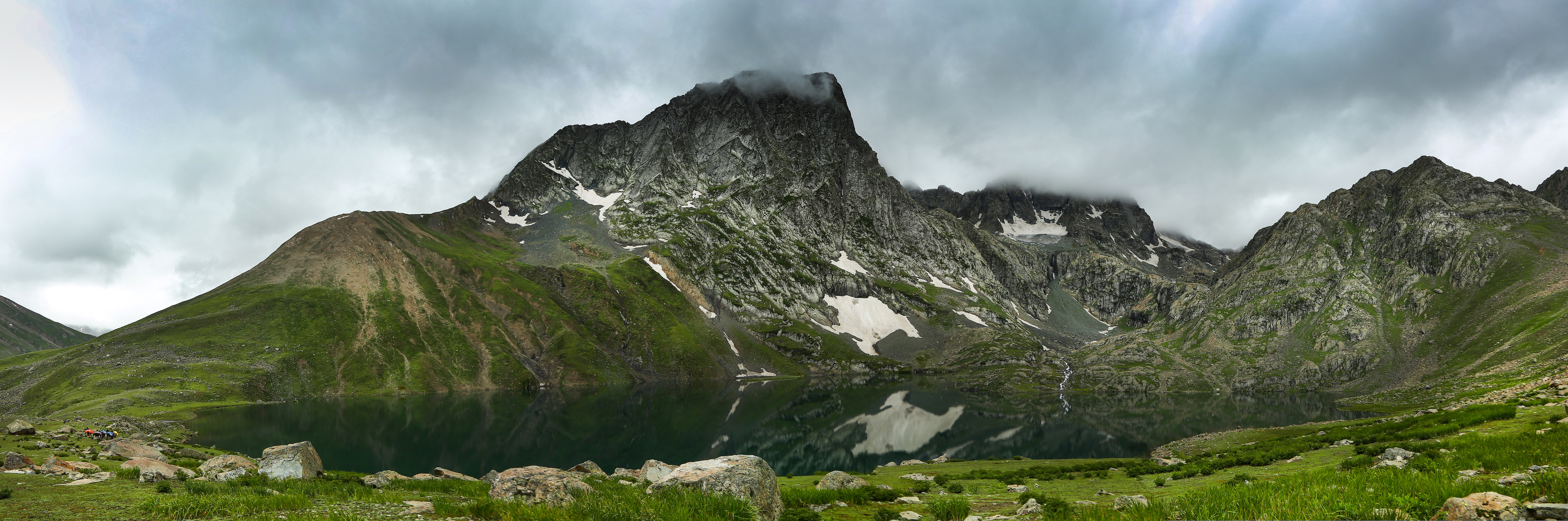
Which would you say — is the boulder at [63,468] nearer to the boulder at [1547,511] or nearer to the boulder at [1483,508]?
the boulder at [1483,508]

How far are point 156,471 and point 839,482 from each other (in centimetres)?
2502

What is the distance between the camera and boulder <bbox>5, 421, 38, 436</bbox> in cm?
4678

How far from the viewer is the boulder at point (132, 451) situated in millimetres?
31375

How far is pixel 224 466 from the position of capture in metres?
24.0

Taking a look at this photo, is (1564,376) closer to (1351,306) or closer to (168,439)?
(168,439)

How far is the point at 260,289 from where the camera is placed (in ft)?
634

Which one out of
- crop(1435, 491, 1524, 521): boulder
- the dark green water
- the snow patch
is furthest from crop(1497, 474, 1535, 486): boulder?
the snow patch

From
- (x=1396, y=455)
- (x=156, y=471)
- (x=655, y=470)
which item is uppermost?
(x=156, y=471)

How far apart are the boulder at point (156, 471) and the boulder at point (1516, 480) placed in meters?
32.3

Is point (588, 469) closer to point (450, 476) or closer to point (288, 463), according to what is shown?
point (450, 476)

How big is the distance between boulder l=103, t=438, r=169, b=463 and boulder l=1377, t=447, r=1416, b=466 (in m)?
54.4

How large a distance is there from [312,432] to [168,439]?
2616cm

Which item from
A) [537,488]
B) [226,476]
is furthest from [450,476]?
[537,488]

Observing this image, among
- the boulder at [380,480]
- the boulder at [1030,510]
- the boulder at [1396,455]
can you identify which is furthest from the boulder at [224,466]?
the boulder at [1396,455]
